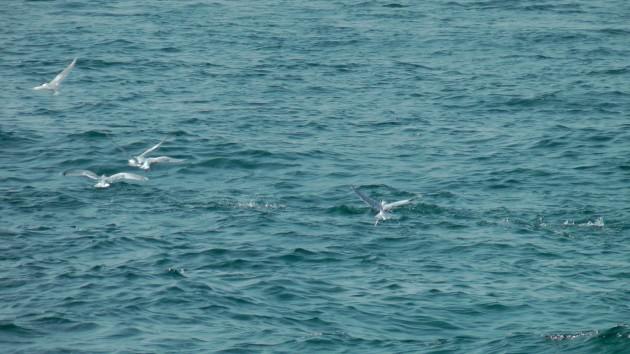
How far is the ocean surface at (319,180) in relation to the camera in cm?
2892

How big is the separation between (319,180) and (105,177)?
6786 mm

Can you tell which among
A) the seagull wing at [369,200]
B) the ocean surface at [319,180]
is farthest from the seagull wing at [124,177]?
the seagull wing at [369,200]

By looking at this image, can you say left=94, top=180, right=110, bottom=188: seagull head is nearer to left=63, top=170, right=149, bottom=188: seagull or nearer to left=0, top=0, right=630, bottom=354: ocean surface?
left=63, top=170, right=149, bottom=188: seagull

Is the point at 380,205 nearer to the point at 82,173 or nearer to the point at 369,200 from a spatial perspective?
the point at 369,200

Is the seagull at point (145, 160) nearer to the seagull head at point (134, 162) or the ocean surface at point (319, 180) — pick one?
the seagull head at point (134, 162)

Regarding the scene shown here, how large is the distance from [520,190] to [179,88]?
59.7 feet

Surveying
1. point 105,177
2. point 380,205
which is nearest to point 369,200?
point 380,205

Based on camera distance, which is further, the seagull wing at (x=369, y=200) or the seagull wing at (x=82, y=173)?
the seagull wing at (x=82, y=173)

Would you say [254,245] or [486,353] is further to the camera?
[254,245]

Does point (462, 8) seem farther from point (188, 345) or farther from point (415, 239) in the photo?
point (188, 345)

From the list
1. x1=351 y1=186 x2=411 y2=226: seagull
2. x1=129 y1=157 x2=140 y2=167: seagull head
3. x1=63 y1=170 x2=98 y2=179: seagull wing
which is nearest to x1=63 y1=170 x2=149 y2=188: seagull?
x1=63 y1=170 x2=98 y2=179: seagull wing

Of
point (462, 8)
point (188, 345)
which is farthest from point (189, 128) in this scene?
point (462, 8)

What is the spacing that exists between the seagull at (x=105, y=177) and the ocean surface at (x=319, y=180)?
15.1 inches

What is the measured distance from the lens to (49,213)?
36656 millimetres
